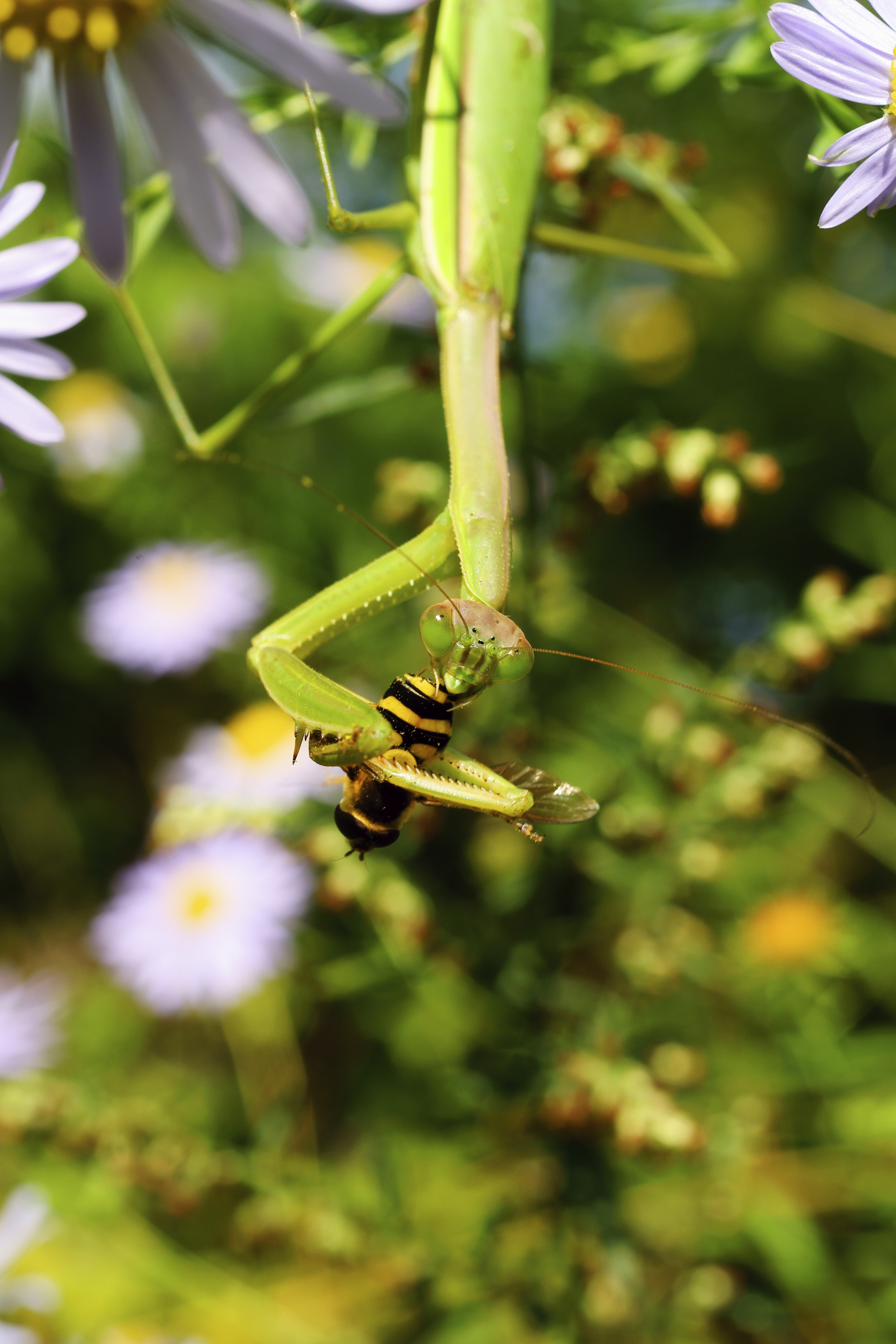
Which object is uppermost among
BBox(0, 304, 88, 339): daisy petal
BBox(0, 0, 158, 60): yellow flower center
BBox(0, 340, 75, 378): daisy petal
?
BBox(0, 0, 158, 60): yellow flower center

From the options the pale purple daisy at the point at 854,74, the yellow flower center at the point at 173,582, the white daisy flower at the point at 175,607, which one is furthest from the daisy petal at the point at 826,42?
the yellow flower center at the point at 173,582

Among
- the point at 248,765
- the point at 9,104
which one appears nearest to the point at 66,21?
the point at 9,104

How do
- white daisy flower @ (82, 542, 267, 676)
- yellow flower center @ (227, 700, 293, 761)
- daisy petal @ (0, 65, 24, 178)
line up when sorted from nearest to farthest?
daisy petal @ (0, 65, 24, 178) → yellow flower center @ (227, 700, 293, 761) → white daisy flower @ (82, 542, 267, 676)

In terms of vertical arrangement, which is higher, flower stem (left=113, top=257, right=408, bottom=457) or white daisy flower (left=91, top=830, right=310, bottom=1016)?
flower stem (left=113, top=257, right=408, bottom=457)

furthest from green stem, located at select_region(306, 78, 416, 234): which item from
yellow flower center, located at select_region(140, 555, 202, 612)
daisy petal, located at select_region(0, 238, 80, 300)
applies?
yellow flower center, located at select_region(140, 555, 202, 612)

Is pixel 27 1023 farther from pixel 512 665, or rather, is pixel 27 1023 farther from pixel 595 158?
pixel 595 158

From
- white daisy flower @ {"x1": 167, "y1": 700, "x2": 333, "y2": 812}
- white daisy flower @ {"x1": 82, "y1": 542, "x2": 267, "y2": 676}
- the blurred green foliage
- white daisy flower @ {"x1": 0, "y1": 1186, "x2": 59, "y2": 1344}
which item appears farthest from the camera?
white daisy flower @ {"x1": 82, "y1": 542, "x2": 267, "y2": 676}

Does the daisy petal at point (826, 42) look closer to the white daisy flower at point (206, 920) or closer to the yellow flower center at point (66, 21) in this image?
the yellow flower center at point (66, 21)

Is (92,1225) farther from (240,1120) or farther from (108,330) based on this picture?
(108,330)

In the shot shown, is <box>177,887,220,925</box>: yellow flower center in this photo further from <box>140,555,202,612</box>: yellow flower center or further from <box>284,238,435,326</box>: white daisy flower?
<box>284,238,435,326</box>: white daisy flower
